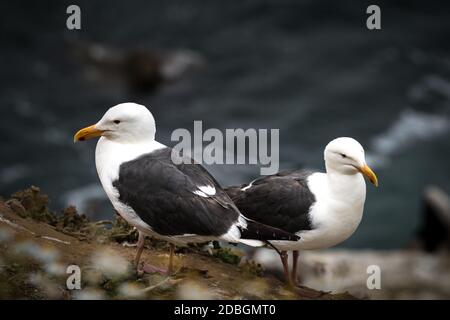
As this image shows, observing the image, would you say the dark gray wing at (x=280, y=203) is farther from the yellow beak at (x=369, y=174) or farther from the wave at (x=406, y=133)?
the wave at (x=406, y=133)

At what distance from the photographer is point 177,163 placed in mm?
7133

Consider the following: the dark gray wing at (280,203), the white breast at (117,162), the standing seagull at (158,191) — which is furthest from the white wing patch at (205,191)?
the dark gray wing at (280,203)

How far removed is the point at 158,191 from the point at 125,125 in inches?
30.3

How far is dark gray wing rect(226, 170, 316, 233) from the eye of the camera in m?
7.57

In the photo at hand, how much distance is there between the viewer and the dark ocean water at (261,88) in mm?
21031

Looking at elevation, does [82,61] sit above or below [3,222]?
above

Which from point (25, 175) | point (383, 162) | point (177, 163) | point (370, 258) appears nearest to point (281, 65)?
point (383, 162)

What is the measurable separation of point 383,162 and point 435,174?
5.03ft

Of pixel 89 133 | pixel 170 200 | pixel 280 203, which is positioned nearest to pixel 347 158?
pixel 280 203

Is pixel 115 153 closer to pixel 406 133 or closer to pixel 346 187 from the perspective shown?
pixel 346 187

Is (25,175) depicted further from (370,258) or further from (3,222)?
(3,222)

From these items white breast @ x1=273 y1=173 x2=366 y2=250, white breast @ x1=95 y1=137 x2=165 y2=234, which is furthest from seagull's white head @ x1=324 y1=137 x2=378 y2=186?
white breast @ x1=95 y1=137 x2=165 y2=234

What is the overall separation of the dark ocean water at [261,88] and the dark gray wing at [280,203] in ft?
35.6

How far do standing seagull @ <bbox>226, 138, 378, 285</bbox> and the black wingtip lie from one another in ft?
0.76
